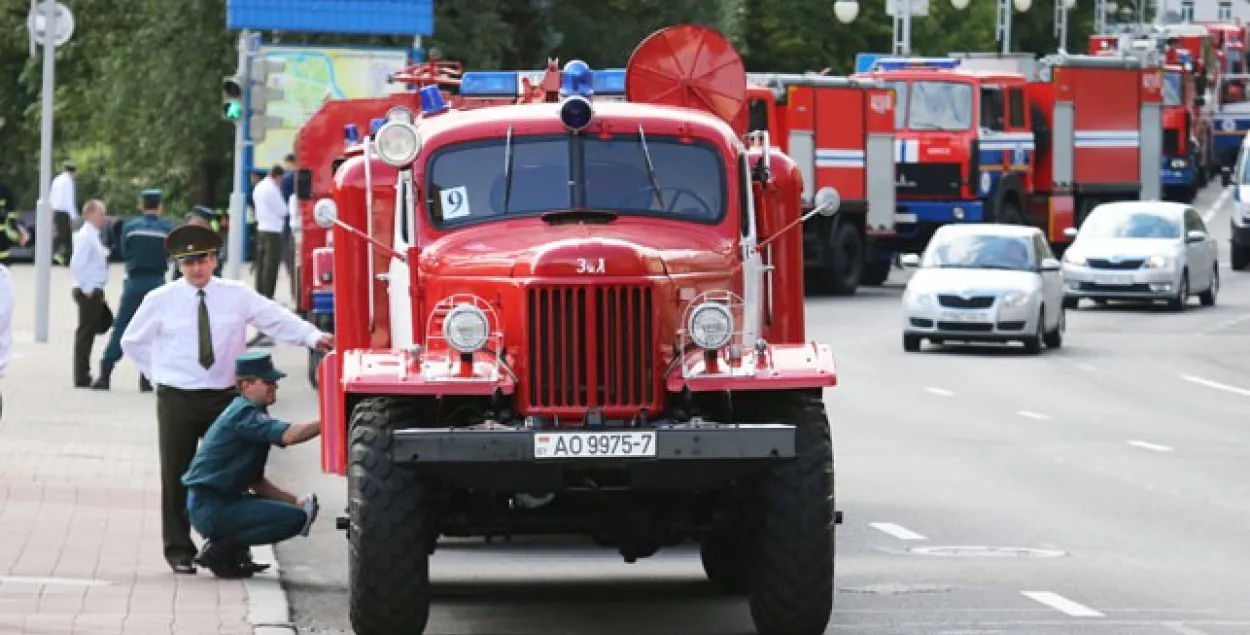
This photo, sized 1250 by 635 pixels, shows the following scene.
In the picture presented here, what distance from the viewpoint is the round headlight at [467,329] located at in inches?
497

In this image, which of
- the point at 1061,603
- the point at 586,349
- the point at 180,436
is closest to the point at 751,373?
the point at 586,349

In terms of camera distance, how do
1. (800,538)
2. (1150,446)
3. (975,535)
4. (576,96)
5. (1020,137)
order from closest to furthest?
(800,538) → (576,96) → (975,535) → (1150,446) → (1020,137)

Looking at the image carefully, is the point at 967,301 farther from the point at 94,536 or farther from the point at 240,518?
the point at 240,518

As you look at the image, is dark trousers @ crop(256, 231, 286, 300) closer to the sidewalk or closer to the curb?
the sidewalk

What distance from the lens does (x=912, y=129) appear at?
1902 inches

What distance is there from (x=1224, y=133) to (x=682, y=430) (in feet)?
256

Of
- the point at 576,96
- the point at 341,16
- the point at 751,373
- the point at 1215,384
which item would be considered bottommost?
the point at 1215,384

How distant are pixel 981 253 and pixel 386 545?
25198 mm

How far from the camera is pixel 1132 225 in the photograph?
44.7m

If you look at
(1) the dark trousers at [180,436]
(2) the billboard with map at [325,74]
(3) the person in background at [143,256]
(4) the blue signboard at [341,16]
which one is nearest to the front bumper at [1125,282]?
(2) the billboard with map at [325,74]

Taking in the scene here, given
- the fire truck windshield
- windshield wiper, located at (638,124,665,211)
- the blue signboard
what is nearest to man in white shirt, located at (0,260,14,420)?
windshield wiper, located at (638,124,665,211)

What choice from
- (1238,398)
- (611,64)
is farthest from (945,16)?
(1238,398)

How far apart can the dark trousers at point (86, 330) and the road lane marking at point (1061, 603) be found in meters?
15.4

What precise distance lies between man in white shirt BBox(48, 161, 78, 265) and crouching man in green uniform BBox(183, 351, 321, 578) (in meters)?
38.5
